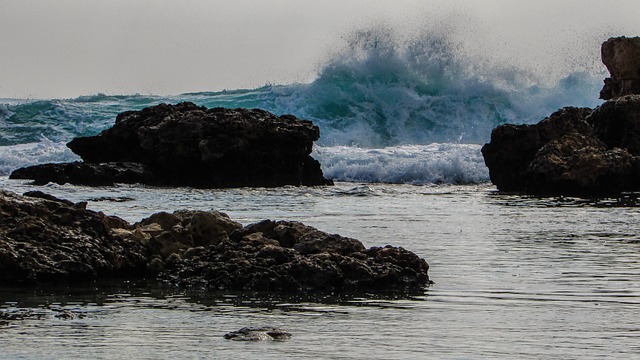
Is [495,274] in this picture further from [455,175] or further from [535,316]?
[455,175]

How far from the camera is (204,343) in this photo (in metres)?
7.90

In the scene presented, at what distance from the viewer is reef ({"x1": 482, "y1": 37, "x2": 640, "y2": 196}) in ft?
84.8

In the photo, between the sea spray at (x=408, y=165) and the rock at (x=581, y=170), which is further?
the sea spray at (x=408, y=165)

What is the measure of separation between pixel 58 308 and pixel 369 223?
9.00 metres

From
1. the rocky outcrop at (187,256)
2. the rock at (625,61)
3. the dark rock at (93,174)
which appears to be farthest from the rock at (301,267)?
the rock at (625,61)

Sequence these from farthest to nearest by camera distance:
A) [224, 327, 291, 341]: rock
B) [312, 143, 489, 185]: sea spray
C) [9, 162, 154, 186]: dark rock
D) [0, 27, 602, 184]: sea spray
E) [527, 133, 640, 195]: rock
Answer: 1. [0, 27, 602, 184]: sea spray
2. [312, 143, 489, 185]: sea spray
3. [9, 162, 154, 186]: dark rock
4. [527, 133, 640, 195]: rock
5. [224, 327, 291, 341]: rock

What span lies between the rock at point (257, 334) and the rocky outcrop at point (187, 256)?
2214mm

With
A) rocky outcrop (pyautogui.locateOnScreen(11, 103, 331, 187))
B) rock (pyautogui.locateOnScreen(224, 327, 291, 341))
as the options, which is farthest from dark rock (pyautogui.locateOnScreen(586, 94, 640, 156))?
rock (pyautogui.locateOnScreen(224, 327, 291, 341))

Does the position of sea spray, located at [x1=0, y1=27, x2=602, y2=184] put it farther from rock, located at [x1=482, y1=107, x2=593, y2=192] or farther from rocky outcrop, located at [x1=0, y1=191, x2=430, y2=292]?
rocky outcrop, located at [x1=0, y1=191, x2=430, y2=292]

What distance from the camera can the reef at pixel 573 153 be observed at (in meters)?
25.9

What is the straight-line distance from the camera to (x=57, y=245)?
1092cm

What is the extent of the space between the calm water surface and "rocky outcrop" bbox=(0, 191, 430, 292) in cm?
29

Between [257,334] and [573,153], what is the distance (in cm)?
1972

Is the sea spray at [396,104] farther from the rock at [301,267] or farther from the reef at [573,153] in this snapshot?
the rock at [301,267]
